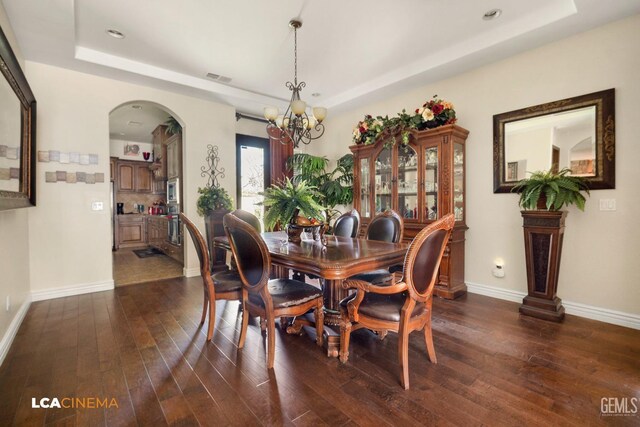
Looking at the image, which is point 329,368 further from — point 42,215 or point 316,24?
point 42,215

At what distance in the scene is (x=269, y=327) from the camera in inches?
76.8

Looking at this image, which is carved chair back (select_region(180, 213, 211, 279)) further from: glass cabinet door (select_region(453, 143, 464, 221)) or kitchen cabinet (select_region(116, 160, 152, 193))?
kitchen cabinet (select_region(116, 160, 152, 193))

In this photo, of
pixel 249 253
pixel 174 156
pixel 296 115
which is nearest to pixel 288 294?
pixel 249 253

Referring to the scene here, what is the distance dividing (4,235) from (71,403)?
1579mm

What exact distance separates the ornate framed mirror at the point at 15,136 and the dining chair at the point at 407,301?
7.75 ft

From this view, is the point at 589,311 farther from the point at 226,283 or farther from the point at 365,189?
the point at 226,283

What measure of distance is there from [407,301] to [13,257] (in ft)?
Result: 11.0

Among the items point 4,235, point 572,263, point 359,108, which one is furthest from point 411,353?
point 359,108

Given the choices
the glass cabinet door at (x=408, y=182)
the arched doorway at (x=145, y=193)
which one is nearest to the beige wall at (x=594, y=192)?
the glass cabinet door at (x=408, y=182)

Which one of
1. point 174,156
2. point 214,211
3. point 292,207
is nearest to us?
point 292,207

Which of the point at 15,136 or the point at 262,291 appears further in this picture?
the point at 15,136

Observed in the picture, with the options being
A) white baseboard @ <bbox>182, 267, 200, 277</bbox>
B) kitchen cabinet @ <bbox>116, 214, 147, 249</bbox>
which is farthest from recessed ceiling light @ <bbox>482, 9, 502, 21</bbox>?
kitchen cabinet @ <bbox>116, 214, 147, 249</bbox>

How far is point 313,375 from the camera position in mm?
1889

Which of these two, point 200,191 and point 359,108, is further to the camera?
point 359,108
